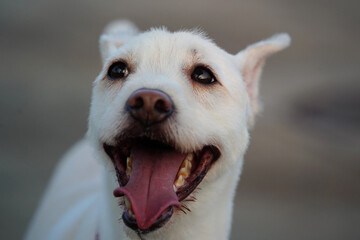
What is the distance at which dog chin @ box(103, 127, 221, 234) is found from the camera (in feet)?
7.81

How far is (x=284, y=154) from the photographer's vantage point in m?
6.23

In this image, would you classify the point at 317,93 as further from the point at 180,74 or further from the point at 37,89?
the point at 180,74

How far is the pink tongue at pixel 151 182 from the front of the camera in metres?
2.38

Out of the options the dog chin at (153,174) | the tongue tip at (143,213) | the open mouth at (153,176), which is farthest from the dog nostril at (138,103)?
the tongue tip at (143,213)

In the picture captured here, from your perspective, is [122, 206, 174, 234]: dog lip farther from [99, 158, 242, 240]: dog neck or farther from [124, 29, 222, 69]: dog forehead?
[124, 29, 222, 69]: dog forehead

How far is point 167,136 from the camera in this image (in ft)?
8.06

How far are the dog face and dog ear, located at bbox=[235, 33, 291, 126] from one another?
21cm

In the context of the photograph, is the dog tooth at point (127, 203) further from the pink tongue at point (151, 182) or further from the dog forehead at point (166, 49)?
the dog forehead at point (166, 49)

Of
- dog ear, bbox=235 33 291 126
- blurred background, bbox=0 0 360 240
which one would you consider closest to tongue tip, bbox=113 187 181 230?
dog ear, bbox=235 33 291 126

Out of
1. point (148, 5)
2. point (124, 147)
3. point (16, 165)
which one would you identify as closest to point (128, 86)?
point (124, 147)

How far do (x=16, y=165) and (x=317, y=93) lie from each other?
12.5ft

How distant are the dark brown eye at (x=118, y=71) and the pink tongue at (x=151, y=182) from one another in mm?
432

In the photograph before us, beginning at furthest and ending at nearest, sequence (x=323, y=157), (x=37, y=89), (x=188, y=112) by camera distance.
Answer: (x=37, y=89) → (x=323, y=157) → (x=188, y=112)

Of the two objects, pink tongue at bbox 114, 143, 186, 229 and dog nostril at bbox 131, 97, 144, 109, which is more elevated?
dog nostril at bbox 131, 97, 144, 109
